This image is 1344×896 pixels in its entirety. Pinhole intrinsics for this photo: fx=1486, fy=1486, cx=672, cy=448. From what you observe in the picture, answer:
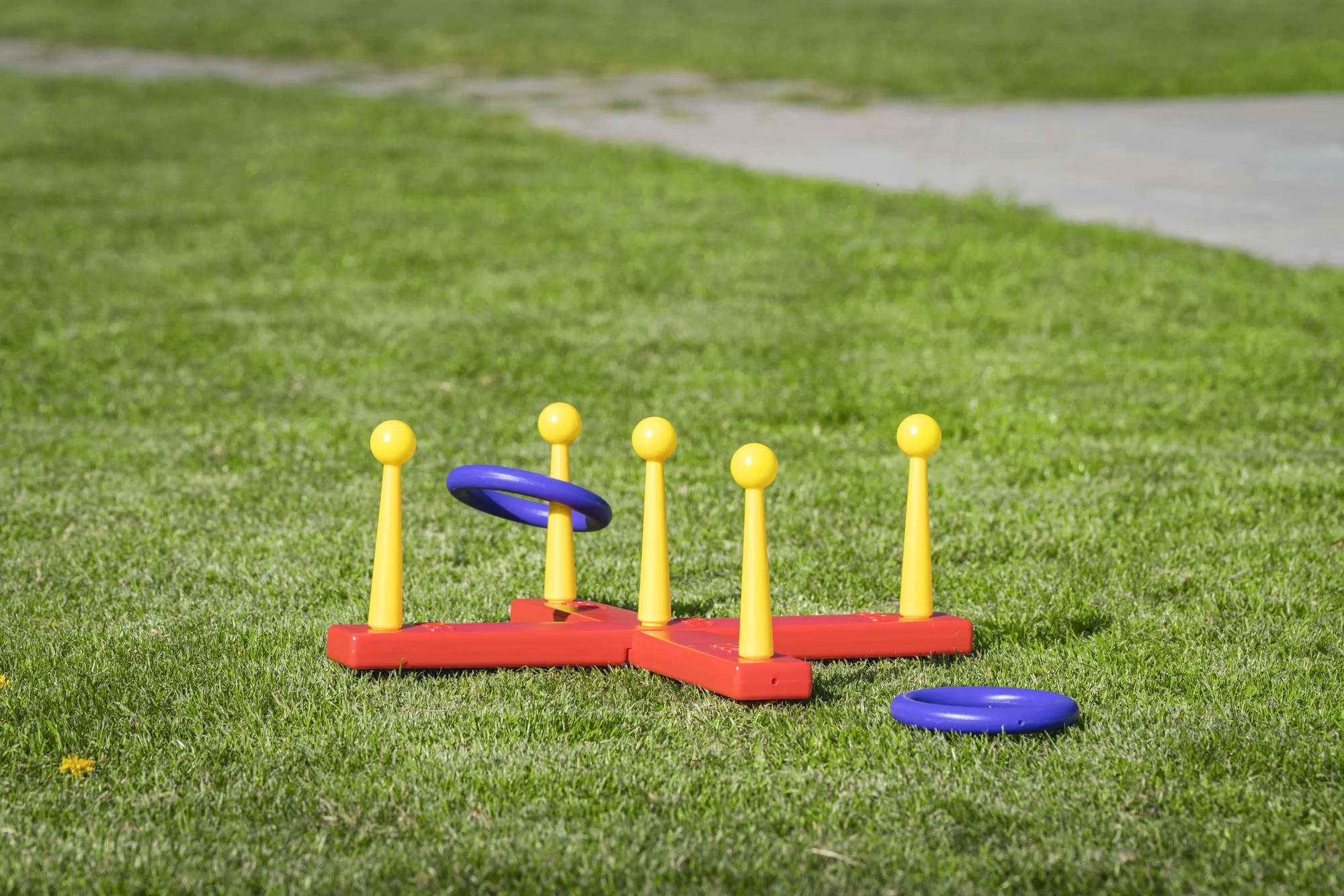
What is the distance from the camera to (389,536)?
15.2 feet

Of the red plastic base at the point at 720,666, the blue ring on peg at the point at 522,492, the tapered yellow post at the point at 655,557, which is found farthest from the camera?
the tapered yellow post at the point at 655,557

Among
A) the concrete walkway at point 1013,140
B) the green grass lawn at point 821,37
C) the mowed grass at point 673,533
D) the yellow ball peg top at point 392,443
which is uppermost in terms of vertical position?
the green grass lawn at point 821,37

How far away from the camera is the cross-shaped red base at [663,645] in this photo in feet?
14.1

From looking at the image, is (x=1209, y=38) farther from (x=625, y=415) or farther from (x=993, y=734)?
(x=993, y=734)

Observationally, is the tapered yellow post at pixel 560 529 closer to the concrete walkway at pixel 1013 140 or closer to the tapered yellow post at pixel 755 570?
the tapered yellow post at pixel 755 570

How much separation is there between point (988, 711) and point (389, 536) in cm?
189

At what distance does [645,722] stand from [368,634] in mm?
917

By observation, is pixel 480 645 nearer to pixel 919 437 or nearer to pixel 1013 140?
pixel 919 437

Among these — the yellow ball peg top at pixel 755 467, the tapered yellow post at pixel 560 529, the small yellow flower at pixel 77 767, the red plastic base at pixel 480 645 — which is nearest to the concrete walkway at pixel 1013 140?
the tapered yellow post at pixel 560 529

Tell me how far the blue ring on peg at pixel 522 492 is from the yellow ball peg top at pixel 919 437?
0.99 metres

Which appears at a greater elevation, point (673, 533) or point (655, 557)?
point (655, 557)

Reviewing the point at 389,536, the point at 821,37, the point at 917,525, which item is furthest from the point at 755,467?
the point at 821,37

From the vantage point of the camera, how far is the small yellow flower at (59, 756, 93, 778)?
3.88 meters

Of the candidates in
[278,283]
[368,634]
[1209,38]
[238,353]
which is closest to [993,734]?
[368,634]
